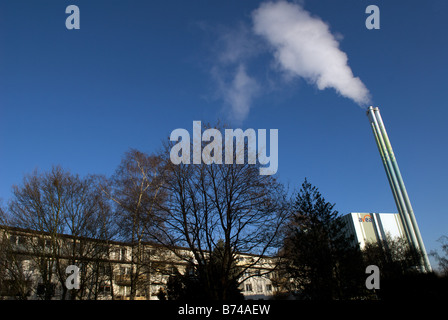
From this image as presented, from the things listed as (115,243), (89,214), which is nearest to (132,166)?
(89,214)

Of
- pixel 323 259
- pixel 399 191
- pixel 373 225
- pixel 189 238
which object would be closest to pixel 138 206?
pixel 189 238

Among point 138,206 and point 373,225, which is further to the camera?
point 373,225

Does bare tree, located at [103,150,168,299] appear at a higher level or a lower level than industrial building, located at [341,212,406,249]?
lower

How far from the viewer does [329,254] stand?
29.3m

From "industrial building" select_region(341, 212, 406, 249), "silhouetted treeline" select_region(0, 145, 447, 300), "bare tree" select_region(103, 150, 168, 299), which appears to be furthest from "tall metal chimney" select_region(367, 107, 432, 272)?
"bare tree" select_region(103, 150, 168, 299)

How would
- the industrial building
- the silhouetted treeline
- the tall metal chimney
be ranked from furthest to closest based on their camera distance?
the industrial building, the tall metal chimney, the silhouetted treeline

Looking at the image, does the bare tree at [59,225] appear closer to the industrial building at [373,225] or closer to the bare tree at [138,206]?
the bare tree at [138,206]

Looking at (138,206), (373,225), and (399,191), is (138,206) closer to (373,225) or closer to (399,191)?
(399,191)

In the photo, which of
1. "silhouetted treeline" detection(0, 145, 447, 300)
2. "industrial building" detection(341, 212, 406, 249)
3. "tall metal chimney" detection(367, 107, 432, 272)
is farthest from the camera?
"industrial building" detection(341, 212, 406, 249)

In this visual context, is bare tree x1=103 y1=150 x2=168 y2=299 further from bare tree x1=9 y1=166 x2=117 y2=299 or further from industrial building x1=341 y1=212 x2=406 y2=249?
industrial building x1=341 y1=212 x2=406 y2=249

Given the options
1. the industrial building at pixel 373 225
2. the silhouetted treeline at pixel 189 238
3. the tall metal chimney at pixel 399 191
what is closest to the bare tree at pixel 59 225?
the silhouetted treeline at pixel 189 238
